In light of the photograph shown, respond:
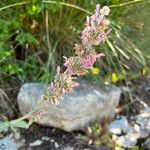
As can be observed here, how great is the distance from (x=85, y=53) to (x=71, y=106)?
5.13ft

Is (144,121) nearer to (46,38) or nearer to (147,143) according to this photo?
(147,143)

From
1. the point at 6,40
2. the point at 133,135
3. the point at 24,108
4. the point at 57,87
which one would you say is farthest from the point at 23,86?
the point at 57,87

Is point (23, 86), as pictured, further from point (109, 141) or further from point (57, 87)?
point (57, 87)

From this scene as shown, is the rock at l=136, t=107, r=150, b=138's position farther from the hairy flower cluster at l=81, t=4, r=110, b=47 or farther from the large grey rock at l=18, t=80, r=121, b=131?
the hairy flower cluster at l=81, t=4, r=110, b=47

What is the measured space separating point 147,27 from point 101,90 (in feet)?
1.54

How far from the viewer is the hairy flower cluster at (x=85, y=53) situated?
0.82 metres

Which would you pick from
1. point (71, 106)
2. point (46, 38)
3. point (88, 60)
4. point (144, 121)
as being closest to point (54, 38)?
point (46, 38)

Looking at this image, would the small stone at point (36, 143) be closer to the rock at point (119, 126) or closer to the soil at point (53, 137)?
the soil at point (53, 137)

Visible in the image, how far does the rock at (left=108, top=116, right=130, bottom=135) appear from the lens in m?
2.51

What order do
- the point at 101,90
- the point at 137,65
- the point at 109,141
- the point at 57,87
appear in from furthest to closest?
the point at 137,65
the point at 101,90
the point at 109,141
the point at 57,87

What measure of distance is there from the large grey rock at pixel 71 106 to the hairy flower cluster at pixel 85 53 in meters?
1.46

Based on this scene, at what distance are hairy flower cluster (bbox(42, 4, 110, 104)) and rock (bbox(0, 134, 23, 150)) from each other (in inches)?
57.7

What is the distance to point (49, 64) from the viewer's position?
2.58 m

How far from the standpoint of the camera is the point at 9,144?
92.9 inches
